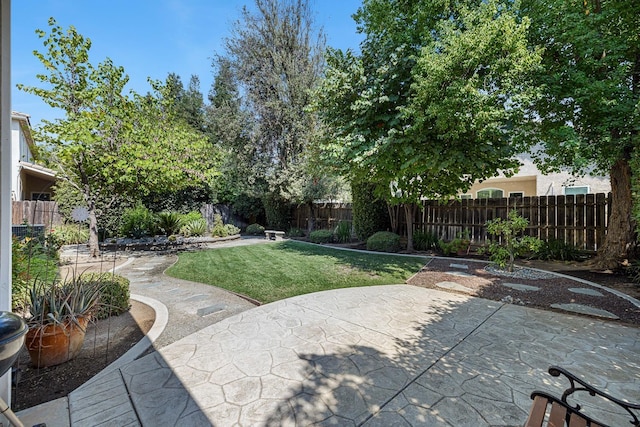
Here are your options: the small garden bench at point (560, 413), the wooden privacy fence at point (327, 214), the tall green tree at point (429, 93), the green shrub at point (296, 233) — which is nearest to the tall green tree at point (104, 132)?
the tall green tree at point (429, 93)

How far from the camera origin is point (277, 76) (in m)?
14.8

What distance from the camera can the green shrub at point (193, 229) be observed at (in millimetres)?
13891

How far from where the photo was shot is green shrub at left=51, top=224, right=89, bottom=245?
34.1 ft

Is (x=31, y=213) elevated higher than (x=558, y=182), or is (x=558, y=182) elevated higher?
(x=558, y=182)

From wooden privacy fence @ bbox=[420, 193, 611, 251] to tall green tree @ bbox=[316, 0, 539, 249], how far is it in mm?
2139

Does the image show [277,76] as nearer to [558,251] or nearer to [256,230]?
[256,230]

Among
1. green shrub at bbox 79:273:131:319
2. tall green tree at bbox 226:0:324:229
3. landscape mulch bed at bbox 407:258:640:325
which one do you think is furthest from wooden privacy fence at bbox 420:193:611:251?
green shrub at bbox 79:273:131:319

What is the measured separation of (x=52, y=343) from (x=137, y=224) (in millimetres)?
11052

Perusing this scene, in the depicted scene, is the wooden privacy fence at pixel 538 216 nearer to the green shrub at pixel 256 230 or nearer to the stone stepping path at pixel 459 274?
the stone stepping path at pixel 459 274

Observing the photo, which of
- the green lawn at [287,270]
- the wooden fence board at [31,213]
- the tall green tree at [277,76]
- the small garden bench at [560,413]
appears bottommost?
the green lawn at [287,270]

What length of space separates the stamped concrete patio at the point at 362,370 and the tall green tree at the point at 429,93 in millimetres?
3827

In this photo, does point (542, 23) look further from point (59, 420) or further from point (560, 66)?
point (59, 420)

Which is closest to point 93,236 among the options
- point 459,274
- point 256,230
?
point 256,230

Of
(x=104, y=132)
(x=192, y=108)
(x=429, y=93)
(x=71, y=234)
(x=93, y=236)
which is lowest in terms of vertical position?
(x=71, y=234)
